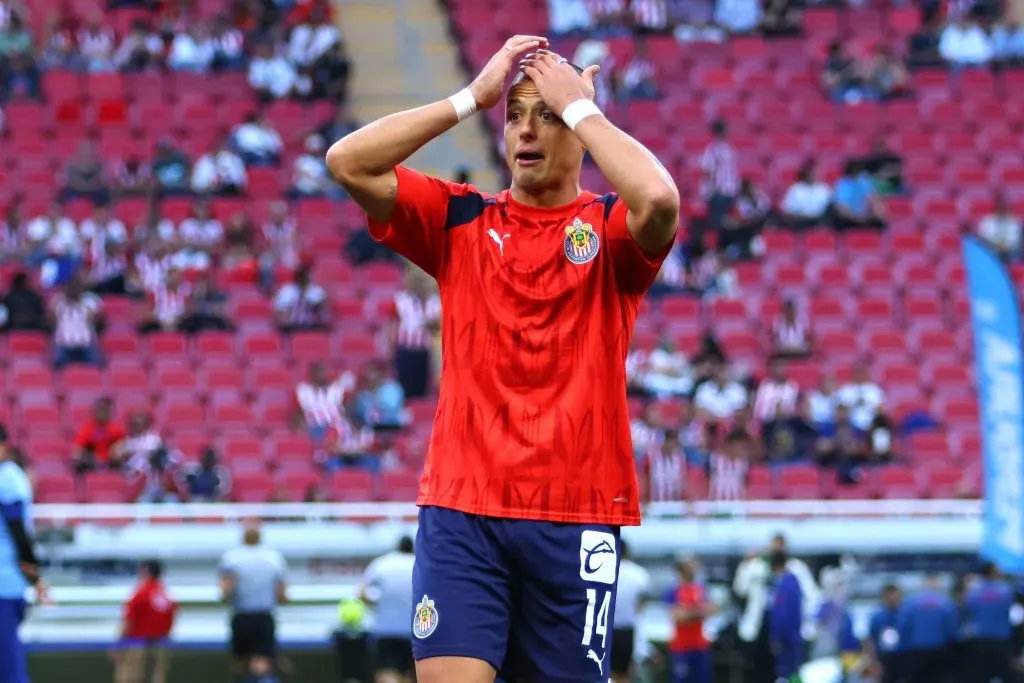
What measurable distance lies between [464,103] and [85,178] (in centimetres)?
1580

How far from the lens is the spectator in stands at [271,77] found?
20.9m

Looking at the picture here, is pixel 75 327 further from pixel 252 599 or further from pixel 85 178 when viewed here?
pixel 252 599

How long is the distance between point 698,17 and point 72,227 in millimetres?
8383

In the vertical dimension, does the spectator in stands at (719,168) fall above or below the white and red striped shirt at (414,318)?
above

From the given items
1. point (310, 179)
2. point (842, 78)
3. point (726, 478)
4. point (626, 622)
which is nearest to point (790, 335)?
point (726, 478)

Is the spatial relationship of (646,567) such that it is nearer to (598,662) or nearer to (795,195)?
(795,195)

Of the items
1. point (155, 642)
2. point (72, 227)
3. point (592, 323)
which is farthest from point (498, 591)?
point (72, 227)

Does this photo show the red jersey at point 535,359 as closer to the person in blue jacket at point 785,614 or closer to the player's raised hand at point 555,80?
the player's raised hand at point 555,80

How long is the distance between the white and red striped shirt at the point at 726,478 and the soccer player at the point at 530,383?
1152 centimetres

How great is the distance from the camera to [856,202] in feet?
65.5

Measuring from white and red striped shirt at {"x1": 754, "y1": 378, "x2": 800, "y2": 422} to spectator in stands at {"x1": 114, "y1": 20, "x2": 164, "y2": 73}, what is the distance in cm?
854

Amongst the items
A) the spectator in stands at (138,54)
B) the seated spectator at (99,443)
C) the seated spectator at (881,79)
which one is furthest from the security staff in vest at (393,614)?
the seated spectator at (881,79)

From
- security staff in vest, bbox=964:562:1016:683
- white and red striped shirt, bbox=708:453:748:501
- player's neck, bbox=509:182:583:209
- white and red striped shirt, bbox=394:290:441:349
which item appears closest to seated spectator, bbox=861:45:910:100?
white and red striped shirt, bbox=394:290:441:349

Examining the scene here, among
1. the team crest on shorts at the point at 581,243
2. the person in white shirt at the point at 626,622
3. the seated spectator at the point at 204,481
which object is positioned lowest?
the person in white shirt at the point at 626,622
